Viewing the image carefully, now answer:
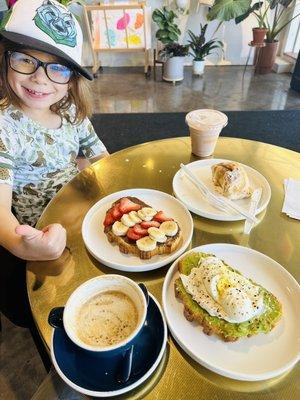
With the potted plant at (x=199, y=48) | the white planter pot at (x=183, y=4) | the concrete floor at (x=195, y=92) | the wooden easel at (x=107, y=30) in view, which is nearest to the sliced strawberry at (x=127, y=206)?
the concrete floor at (x=195, y=92)

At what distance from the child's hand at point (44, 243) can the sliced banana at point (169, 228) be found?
273 millimetres

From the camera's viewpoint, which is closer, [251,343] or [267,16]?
[251,343]

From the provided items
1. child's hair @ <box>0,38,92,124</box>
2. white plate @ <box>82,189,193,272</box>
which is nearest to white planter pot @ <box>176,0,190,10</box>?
child's hair @ <box>0,38,92,124</box>

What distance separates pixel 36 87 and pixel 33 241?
0.58 meters

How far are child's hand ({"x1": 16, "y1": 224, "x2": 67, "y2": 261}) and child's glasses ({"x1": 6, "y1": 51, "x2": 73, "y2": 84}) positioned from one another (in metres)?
0.56

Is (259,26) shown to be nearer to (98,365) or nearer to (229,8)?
(229,8)

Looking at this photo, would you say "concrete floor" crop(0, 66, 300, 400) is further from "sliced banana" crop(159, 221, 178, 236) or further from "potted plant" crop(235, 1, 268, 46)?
"sliced banana" crop(159, 221, 178, 236)

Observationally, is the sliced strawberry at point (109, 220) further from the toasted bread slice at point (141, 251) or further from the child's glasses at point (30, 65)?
the child's glasses at point (30, 65)

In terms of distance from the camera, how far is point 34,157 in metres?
1.18

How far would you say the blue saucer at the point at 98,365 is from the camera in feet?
1.72

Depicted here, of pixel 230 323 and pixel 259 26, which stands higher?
pixel 230 323

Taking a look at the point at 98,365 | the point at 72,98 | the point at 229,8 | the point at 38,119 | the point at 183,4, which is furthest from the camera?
the point at 183,4

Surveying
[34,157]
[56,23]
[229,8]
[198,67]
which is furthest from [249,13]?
[34,157]

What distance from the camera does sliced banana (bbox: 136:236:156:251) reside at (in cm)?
78
